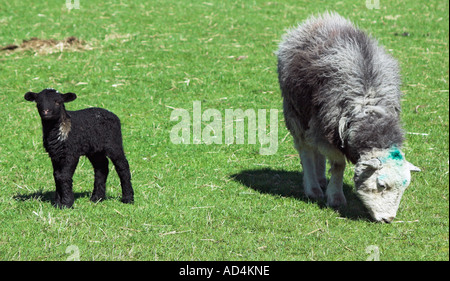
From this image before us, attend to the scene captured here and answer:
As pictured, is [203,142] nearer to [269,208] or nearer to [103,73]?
[269,208]

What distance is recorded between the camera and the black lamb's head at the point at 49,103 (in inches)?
274

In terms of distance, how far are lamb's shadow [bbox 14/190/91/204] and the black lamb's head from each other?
1.30 metres

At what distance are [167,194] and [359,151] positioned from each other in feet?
9.06

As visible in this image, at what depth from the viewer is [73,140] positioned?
7.17m

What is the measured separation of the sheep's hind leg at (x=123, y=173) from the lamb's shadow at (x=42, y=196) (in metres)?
0.76

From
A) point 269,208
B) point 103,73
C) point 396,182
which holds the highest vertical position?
point 103,73

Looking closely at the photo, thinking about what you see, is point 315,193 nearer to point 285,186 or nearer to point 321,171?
point 285,186

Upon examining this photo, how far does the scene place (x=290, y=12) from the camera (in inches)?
718

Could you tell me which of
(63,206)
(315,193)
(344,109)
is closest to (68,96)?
(63,206)

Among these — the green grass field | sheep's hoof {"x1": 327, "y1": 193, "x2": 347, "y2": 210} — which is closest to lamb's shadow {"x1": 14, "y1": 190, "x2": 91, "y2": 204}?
the green grass field

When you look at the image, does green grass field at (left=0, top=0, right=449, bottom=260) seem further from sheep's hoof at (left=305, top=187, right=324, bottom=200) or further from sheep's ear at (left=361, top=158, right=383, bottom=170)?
sheep's ear at (left=361, top=158, right=383, bottom=170)

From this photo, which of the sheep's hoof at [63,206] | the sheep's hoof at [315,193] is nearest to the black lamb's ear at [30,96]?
the sheep's hoof at [63,206]

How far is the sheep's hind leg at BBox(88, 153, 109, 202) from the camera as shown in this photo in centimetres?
770

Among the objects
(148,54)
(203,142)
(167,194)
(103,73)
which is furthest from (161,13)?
(167,194)
